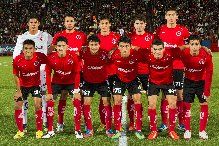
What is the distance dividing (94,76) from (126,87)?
2.03 ft

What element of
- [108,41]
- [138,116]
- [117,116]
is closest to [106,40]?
[108,41]

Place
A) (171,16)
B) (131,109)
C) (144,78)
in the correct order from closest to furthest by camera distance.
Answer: (171,16), (131,109), (144,78)

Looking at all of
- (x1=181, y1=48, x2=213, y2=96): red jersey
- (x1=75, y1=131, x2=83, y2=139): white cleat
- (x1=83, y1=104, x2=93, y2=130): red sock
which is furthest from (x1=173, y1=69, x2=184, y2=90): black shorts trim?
(x1=75, y1=131, x2=83, y2=139): white cleat

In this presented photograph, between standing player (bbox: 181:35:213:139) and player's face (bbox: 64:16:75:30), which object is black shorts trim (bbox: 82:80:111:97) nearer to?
player's face (bbox: 64:16:75:30)

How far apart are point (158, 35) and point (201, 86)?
4.63ft

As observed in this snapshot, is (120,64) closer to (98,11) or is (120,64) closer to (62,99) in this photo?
(62,99)

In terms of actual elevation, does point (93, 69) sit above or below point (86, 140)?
above

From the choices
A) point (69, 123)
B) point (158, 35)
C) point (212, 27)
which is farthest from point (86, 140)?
point (212, 27)

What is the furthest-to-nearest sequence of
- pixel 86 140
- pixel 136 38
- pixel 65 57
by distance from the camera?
pixel 136 38
pixel 65 57
pixel 86 140

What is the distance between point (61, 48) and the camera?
820 centimetres

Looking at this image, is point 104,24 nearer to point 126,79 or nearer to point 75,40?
point 75,40

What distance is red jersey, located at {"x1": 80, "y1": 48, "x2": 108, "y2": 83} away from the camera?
27.6 ft

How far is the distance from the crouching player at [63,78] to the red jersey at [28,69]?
18 centimetres

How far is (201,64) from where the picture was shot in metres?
8.05
